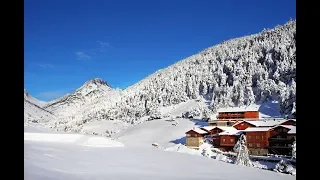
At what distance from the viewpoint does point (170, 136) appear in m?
45.1

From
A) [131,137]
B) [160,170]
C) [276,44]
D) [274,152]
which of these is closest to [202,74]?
[276,44]

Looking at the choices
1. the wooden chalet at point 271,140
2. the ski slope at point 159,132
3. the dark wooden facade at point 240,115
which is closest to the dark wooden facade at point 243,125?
the wooden chalet at point 271,140

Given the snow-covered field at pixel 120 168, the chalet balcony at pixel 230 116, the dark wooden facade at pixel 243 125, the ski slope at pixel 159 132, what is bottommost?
the ski slope at pixel 159 132

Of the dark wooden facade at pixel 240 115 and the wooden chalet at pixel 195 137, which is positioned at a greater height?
the dark wooden facade at pixel 240 115

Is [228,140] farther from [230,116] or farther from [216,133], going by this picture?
[230,116]

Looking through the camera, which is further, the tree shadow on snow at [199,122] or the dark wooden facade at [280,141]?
the tree shadow on snow at [199,122]

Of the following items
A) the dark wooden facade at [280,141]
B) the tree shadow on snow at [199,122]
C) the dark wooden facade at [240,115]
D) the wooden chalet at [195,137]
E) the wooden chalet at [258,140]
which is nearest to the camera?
the dark wooden facade at [280,141]

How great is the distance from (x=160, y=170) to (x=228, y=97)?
2372 inches

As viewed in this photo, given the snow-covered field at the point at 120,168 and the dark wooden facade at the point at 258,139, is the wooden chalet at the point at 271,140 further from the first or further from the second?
the snow-covered field at the point at 120,168

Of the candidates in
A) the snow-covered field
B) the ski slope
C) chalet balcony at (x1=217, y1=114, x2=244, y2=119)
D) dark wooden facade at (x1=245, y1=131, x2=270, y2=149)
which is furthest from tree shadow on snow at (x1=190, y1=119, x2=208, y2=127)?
the snow-covered field

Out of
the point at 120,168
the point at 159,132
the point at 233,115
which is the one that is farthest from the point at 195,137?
the point at 120,168

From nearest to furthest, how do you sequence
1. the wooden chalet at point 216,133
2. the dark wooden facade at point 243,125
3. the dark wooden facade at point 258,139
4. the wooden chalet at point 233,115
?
the dark wooden facade at point 258,139, the wooden chalet at point 216,133, the dark wooden facade at point 243,125, the wooden chalet at point 233,115
